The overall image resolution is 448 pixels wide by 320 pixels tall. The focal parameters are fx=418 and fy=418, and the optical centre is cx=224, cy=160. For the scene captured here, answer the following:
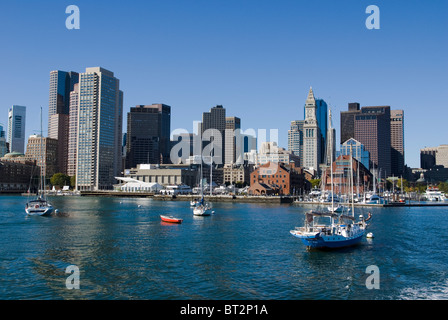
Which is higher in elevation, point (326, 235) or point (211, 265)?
point (326, 235)

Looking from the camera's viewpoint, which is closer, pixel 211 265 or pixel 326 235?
pixel 211 265

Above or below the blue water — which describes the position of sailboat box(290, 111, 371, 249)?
above

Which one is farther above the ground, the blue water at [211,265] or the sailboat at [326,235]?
the sailboat at [326,235]

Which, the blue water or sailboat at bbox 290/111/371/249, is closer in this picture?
the blue water

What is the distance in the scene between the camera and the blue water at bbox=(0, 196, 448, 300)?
32.7 metres

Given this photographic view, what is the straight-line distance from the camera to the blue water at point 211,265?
32688 millimetres

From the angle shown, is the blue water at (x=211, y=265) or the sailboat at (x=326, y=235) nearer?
the blue water at (x=211, y=265)

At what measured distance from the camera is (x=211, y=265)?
41594 mm

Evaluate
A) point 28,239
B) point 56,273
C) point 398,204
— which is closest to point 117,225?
point 28,239
